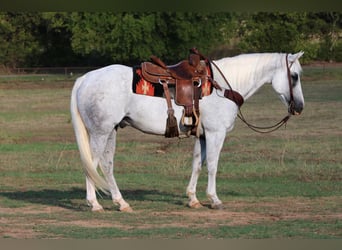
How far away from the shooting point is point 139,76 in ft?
29.4

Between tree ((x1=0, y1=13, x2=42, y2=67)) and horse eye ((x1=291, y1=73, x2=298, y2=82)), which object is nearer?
horse eye ((x1=291, y1=73, x2=298, y2=82))

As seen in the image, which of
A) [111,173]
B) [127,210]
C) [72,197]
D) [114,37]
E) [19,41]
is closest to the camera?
[127,210]

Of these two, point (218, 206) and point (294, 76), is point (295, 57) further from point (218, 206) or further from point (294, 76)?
point (218, 206)

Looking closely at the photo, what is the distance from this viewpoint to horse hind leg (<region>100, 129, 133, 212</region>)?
8.96 metres

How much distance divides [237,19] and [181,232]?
46.7 metres

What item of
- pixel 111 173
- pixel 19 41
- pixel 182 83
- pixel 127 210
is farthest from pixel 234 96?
pixel 19 41

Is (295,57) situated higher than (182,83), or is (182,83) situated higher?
(295,57)

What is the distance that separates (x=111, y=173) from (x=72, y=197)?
5.42ft

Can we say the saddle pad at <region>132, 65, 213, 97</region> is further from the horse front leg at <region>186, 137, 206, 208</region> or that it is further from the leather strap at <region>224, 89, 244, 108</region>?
the horse front leg at <region>186, 137, 206, 208</region>

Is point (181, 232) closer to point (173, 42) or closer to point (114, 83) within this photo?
point (114, 83)

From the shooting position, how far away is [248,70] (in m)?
9.46

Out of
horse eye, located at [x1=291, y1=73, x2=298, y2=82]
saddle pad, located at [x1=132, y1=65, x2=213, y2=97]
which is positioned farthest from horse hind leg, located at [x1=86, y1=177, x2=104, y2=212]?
horse eye, located at [x1=291, y1=73, x2=298, y2=82]

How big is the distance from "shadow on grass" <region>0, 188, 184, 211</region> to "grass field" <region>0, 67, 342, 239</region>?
0.01m

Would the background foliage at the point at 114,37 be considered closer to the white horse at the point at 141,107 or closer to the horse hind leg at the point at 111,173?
the white horse at the point at 141,107
